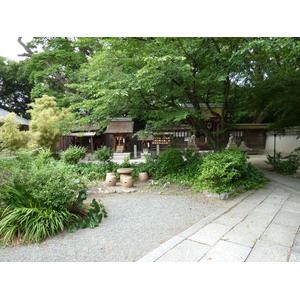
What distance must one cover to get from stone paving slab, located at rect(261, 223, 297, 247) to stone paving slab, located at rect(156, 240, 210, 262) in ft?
3.04

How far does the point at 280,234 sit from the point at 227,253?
1.00m

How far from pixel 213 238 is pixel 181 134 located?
11.9 m

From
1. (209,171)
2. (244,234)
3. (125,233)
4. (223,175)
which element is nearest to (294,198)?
(223,175)

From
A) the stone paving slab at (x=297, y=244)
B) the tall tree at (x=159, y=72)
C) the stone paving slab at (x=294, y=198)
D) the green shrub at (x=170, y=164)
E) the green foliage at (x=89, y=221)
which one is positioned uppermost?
the tall tree at (x=159, y=72)

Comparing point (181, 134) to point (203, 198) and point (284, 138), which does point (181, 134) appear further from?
point (203, 198)

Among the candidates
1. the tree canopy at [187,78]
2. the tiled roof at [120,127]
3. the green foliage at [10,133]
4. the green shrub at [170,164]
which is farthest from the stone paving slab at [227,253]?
the tiled roof at [120,127]

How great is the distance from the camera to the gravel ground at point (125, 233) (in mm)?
Result: 2322

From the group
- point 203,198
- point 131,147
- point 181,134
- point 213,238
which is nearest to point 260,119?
point 181,134

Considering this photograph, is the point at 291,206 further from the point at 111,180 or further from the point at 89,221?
the point at 111,180

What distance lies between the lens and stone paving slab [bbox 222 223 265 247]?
247 centimetres

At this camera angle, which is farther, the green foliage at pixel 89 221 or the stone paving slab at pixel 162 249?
the green foliage at pixel 89 221

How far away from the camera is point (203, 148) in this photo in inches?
618

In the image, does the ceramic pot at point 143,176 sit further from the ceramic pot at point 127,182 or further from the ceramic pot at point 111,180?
the ceramic pot at point 111,180

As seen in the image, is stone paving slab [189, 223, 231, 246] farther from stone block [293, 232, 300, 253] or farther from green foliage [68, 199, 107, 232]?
green foliage [68, 199, 107, 232]
